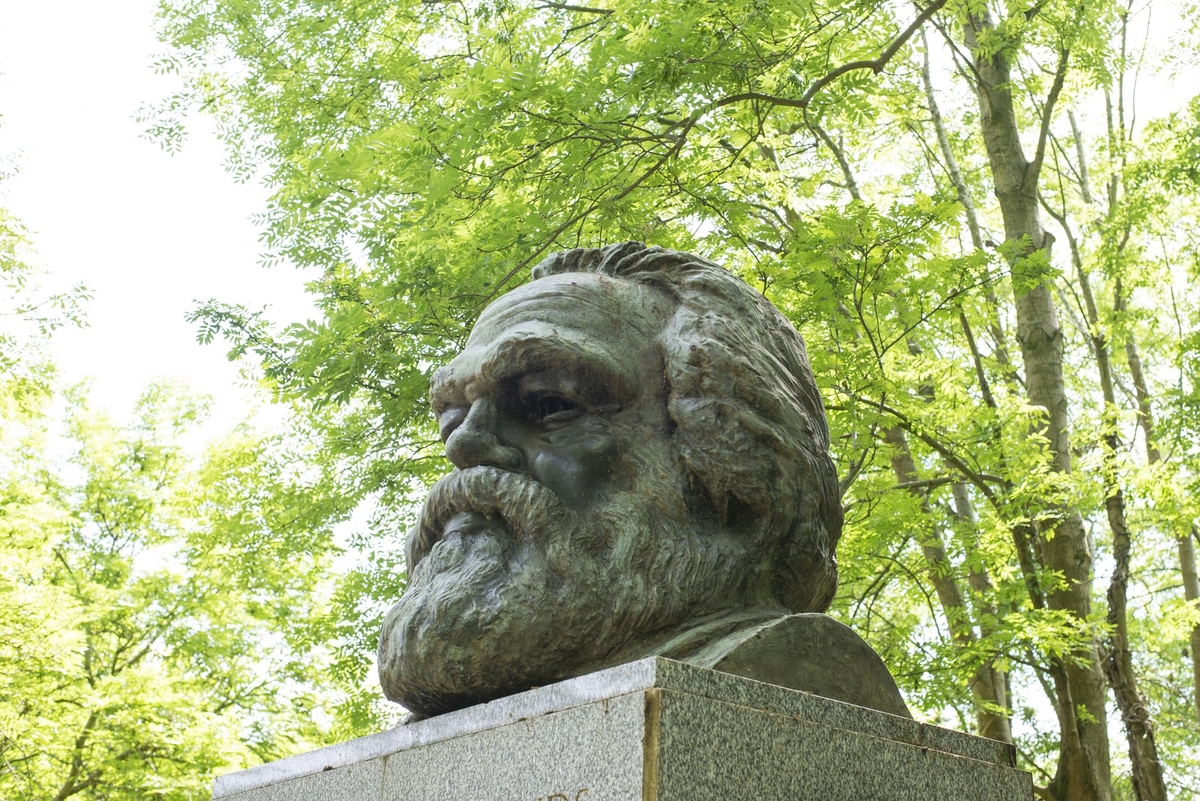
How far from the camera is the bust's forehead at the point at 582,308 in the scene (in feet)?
11.2

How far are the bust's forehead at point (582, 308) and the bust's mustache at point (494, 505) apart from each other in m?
0.48

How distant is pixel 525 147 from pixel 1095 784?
608cm

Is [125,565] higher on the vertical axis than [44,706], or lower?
higher

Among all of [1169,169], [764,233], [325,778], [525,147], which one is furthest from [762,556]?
[1169,169]

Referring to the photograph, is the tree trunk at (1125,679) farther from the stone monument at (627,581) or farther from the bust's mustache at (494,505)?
the bust's mustache at (494,505)

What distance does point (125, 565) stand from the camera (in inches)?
607

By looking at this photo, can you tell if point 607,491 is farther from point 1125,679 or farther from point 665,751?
point 1125,679

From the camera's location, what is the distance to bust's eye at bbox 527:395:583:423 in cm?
333

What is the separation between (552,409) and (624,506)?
0.41 meters

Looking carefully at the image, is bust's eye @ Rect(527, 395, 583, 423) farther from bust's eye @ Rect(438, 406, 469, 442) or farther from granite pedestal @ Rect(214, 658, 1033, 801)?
granite pedestal @ Rect(214, 658, 1033, 801)

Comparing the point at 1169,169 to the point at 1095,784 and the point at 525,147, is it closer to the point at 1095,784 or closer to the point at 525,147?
the point at 1095,784

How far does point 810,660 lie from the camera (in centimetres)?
290

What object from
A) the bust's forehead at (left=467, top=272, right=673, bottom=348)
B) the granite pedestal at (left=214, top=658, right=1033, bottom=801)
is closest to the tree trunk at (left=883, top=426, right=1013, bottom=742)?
the bust's forehead at (left=467, top=272, right=673, bottom=348)

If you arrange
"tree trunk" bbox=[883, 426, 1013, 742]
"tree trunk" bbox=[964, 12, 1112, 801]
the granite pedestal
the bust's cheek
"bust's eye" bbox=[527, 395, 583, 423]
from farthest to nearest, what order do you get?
"tree trunk" bbox=[883, 426, 1013, 742] → "tree trunk" bbox=[964, 12, 1112, 801] → "bust's eye" bbox=[527, 395, 583, 423] → the bust's cheek → the granite pedestal
